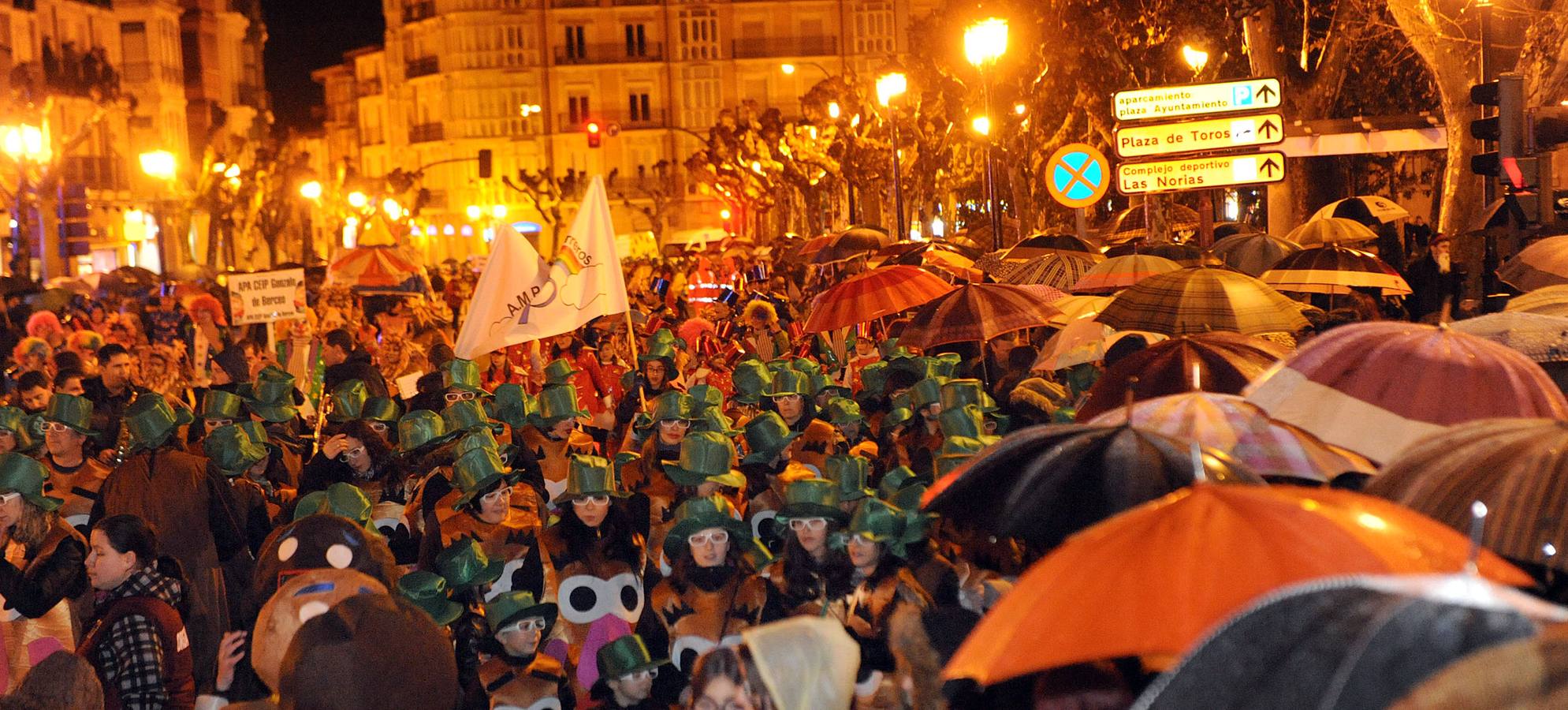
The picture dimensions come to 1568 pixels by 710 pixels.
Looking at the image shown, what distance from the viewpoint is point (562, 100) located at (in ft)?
286

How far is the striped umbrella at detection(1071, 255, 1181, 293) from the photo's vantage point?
1270 cm

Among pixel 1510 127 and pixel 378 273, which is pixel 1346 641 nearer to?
pixel 1510 127

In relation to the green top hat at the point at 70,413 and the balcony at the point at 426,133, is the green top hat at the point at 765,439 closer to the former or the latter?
the green top hat at the point at 70,413

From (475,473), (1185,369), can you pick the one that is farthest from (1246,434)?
(475,473)

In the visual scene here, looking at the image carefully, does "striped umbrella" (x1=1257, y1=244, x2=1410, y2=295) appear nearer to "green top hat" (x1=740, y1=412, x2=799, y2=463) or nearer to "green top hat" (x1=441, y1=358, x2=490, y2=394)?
"green top hat" (x1=740, y1=412, x2=799, y2=463)

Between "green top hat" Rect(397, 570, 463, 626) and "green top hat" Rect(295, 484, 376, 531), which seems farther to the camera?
"green top hat" Rect(295, 484, 376, 531)

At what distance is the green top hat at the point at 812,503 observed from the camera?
652 centimetres

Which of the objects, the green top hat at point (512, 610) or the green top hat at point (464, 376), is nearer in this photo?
the green top hat at point (512, 610)

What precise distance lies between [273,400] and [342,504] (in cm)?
361

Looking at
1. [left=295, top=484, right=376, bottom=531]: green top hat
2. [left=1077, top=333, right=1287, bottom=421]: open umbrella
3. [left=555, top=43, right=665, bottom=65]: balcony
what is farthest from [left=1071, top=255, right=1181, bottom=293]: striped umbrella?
[left=555, top=43, right=665, bottom=65]: balcony

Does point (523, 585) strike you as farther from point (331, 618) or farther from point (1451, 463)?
point (1451, 463)

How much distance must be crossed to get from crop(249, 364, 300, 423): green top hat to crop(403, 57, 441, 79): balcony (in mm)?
78701

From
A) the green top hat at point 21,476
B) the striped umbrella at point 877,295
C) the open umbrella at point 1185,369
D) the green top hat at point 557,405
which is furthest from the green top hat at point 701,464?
the striped umbrella at point 877,295

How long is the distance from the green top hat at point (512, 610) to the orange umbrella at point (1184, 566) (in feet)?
9.54
